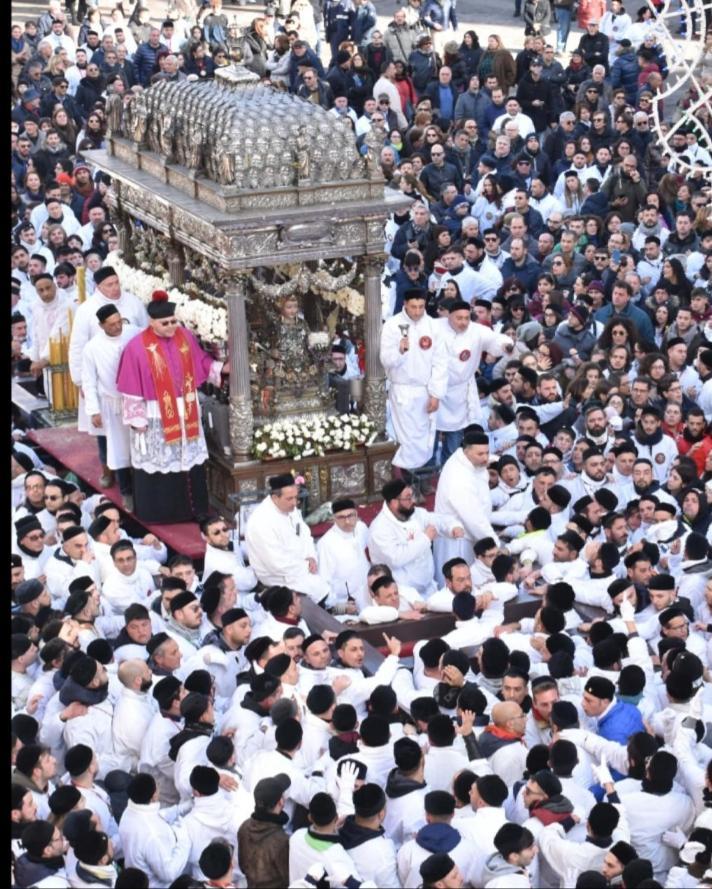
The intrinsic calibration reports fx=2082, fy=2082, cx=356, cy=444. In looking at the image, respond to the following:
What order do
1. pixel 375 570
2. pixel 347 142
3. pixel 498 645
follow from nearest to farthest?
pixel 498 645 → pixel 375 570 → pixel 347 142

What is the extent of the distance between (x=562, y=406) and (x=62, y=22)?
14.4m

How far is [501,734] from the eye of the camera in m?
11.3

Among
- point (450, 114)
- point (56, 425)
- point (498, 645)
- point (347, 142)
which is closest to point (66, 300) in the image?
point (56, 425)

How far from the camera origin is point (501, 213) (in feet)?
70.6

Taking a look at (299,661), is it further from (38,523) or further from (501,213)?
(501,213)

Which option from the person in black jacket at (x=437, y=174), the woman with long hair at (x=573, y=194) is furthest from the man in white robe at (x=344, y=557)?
the person in black jacket at (x=437, y=174)

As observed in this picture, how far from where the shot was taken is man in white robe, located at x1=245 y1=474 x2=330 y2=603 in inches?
543

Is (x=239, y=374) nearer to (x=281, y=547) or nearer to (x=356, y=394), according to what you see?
(x=356, y=394)

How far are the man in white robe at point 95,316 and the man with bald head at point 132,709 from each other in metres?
4.49

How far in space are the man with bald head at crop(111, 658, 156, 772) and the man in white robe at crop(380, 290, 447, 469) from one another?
459 cm

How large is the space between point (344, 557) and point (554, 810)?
13.0 ft

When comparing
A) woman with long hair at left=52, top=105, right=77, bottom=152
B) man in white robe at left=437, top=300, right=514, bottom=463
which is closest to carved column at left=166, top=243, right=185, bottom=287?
man in white robe at left=437, top=300, right=514, bottom=463

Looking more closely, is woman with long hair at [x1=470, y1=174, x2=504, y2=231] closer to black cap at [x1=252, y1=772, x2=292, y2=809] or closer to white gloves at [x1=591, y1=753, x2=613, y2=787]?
white gloves at [x1=591, y1=753, x2=613, y2=787]

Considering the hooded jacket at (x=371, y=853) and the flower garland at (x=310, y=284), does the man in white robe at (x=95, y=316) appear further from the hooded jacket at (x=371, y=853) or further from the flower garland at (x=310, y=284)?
the hooded jacket at (x=371, y=853)
